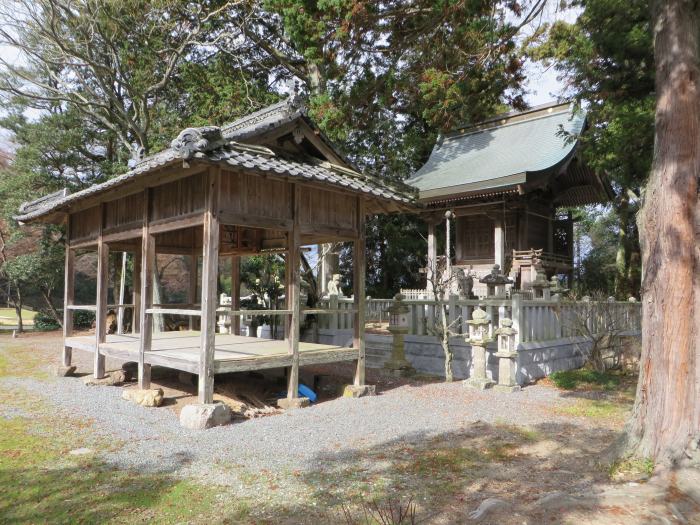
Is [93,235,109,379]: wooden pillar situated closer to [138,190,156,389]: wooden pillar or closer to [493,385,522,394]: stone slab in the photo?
[138,190,156,389]: wooden pillar

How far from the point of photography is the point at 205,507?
4160 millimetres

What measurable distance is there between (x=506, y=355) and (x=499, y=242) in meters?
8.32

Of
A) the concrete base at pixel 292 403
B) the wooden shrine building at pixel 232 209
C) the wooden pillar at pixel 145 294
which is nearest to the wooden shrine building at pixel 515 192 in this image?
the wooden shrine building at pixel 232 209

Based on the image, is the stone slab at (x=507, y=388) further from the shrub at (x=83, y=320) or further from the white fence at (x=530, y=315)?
the shrub at (x=83, y=320)

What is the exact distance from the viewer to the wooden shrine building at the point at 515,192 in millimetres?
16875

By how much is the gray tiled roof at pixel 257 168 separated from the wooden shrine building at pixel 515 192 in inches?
317

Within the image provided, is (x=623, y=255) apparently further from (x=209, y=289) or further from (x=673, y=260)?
(x=209, y=289)

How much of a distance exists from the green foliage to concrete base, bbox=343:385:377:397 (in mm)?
3841

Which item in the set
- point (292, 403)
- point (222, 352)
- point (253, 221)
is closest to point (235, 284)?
point (222, 352)

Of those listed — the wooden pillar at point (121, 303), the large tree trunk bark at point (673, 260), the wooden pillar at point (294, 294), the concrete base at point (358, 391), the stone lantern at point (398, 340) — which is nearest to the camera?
the large tree trunk bark at point (673, 260)

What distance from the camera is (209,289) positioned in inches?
271

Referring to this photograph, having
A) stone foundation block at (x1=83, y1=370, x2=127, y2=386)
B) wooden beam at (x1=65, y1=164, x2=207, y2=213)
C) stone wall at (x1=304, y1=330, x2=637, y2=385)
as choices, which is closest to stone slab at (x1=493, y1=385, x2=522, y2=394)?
stone wall at (x1=304, y1=330, x2=637, y2=385)

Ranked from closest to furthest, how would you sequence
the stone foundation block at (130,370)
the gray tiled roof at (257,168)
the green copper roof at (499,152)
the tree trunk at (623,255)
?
1. the gray tiled roof at (257,168)
2. the stone foundation block at (130,370)
3. the green copper roof at (499,152)
4. the tree trunk at (623,255)

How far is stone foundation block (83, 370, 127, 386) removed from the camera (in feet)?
31.9
